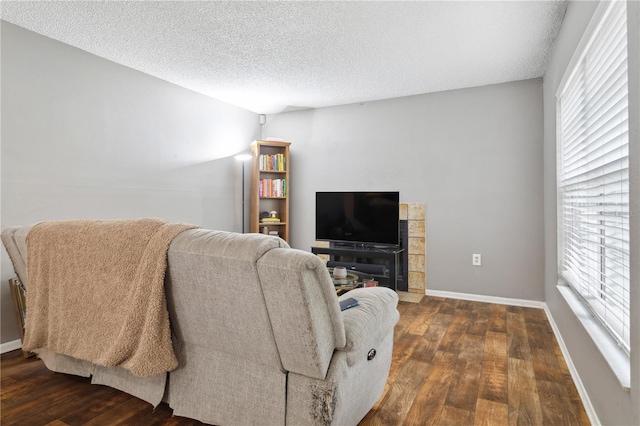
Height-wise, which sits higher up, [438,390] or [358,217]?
[358,217]

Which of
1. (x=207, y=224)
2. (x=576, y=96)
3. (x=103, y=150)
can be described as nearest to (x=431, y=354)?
(x=576, y=96)

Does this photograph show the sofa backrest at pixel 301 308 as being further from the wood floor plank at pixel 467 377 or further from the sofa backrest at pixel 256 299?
the wood floor plank at pixel 467 377

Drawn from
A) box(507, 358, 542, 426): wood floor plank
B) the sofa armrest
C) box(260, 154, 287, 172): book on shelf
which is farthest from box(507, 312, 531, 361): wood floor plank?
box(260, 154, 287, 172): book on shelf

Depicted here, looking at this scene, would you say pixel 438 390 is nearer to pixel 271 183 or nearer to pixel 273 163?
pixel 271 183

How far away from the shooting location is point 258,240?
1.32 meters

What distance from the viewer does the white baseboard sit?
175 centimetres

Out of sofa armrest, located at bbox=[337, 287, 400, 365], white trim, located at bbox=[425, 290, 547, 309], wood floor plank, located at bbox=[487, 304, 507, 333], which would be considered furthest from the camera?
white trim, located at bbox=[425, 290, 547, 309]

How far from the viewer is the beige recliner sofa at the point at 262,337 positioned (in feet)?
4.10

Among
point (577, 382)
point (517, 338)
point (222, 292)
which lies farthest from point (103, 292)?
point (517, 338)

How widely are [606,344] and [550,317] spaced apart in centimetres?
184

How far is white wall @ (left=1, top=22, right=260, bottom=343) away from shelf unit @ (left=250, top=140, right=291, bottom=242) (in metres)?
0.38

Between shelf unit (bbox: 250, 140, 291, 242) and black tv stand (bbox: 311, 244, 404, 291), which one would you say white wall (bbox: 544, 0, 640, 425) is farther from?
shelf unit (bbox: 250, 140, 291, 242)

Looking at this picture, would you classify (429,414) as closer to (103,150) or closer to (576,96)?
(576,96)

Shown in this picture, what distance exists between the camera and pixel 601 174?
1.70 meters
